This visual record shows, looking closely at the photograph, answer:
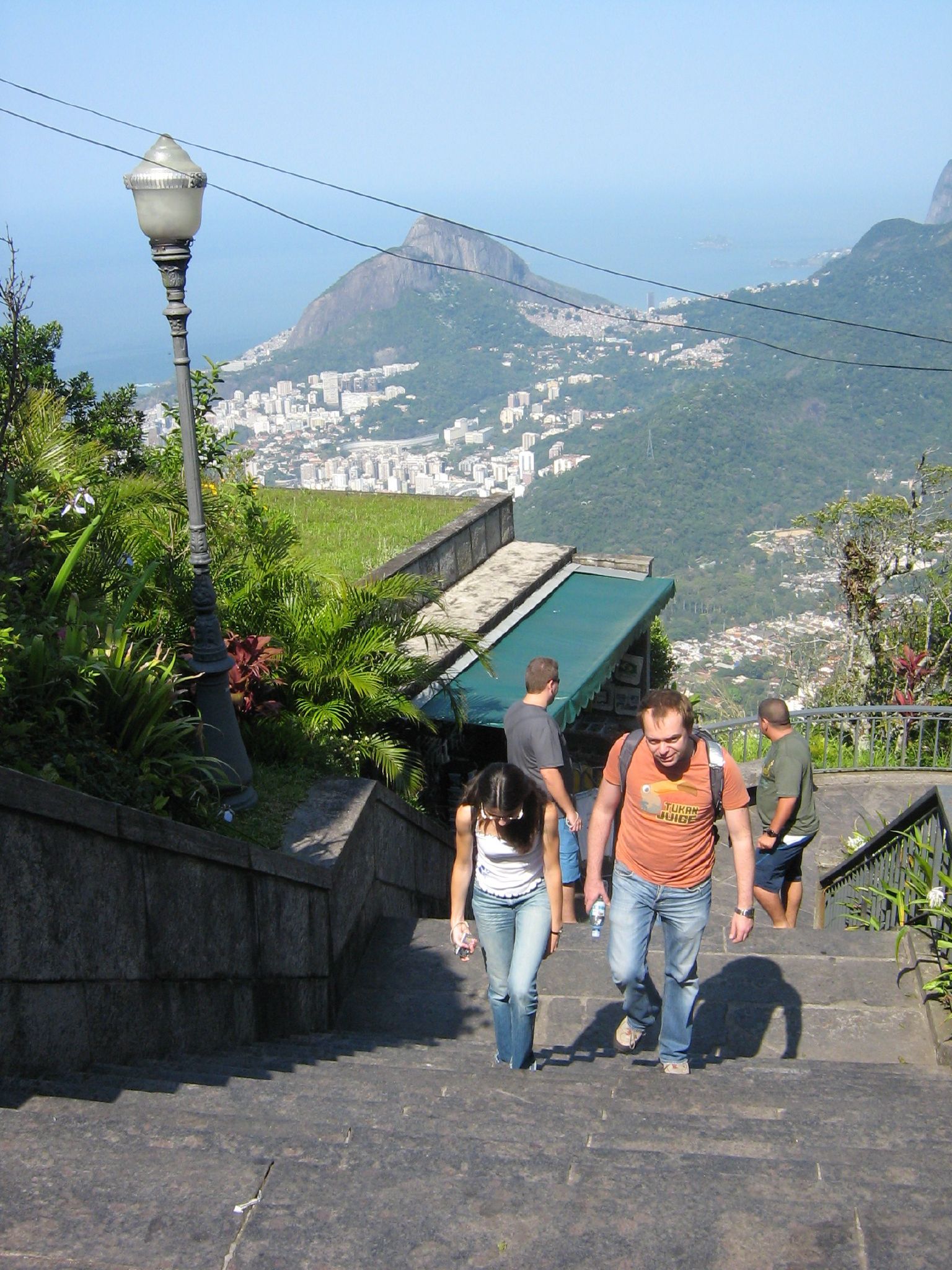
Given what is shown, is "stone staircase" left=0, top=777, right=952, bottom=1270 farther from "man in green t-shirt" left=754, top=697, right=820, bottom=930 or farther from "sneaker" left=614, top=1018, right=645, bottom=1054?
"man in green t-shirt" left=754, top=697, right=820, bottom=930

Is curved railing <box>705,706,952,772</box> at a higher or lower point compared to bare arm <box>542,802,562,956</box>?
lower

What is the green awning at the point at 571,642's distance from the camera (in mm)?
9383

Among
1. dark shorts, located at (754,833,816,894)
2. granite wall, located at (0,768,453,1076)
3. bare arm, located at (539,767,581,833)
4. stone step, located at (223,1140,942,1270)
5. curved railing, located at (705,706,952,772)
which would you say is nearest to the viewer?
stone step, located at (223,1140,942,1270)

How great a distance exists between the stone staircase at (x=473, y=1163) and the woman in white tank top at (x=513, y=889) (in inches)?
11.0

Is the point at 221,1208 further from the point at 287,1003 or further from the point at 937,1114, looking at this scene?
the point at 287,1003

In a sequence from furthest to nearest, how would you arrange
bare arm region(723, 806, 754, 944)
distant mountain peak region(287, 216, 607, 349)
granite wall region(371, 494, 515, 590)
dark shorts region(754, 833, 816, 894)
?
distant mountain peak region(287, 216, 607, 349) → granite wall region(371, 494, 515, 590) → dark shorts region(754, 833, 816, 894) → bare arm region(723, 806, 754, 944)

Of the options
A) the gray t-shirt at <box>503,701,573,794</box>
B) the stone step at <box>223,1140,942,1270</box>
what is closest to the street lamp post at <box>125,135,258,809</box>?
the gray t-shirt at <box>503,701,573,794</box>

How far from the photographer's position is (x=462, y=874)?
14.7 ft

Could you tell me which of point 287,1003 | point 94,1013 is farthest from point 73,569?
point 94,1013

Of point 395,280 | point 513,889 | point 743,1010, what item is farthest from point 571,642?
point 395,280

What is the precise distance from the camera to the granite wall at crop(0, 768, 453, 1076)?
364cm

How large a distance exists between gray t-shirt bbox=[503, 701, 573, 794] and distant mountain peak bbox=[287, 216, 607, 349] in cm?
11960

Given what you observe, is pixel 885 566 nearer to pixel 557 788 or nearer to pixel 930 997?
pixel 557 788

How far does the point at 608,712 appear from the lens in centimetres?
1421
